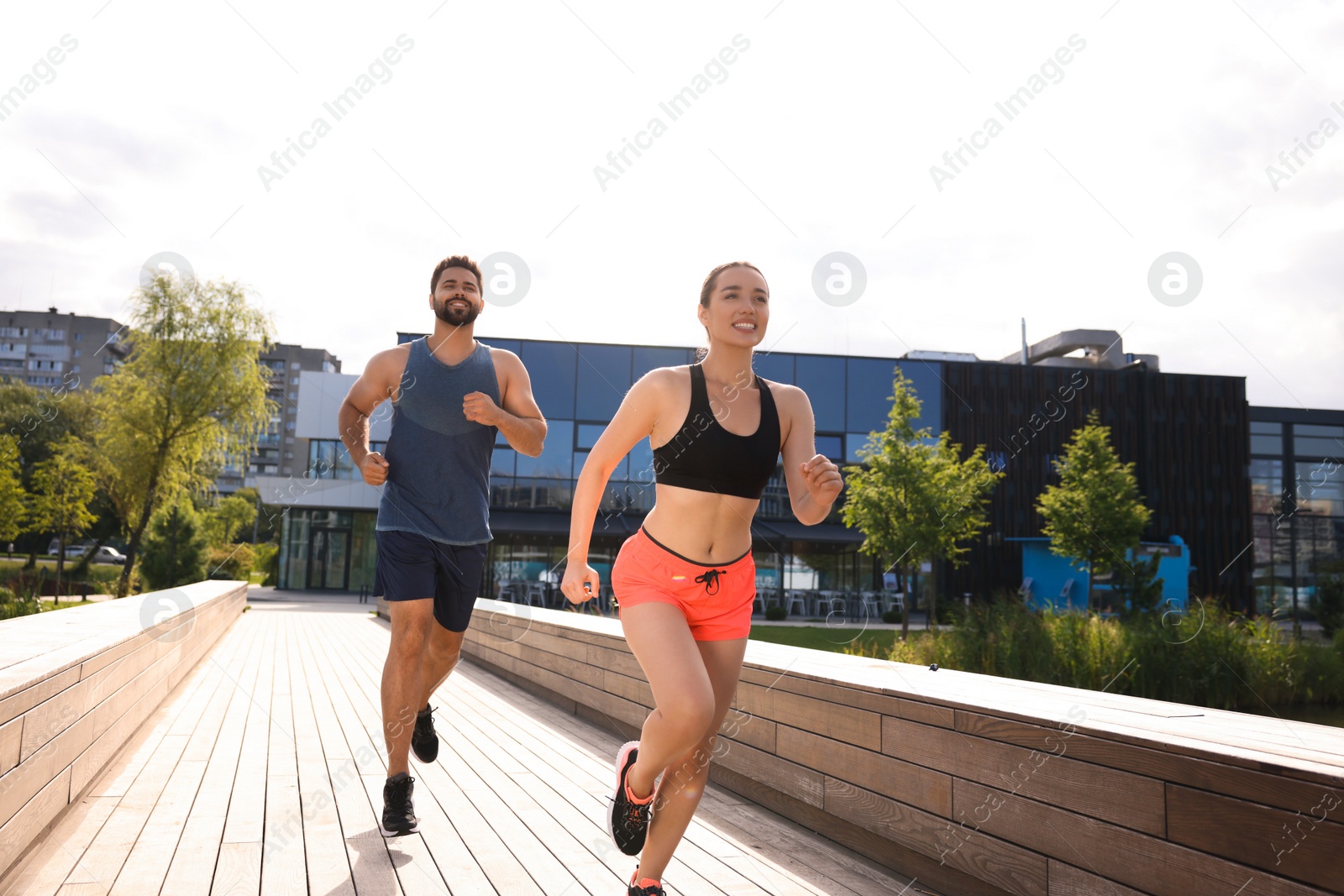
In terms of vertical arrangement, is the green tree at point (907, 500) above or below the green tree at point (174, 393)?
below

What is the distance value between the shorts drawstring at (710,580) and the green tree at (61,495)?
21661 mm

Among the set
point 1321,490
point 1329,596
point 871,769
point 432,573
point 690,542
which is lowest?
point 1329,596

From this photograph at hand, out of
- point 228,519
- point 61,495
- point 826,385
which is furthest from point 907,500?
point 228,519

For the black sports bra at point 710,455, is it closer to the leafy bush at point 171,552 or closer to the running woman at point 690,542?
the running woman at point 690,542

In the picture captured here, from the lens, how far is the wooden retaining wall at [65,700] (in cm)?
251

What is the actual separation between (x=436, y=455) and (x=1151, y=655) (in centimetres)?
743

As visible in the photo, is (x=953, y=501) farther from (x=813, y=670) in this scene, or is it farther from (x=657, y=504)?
(x=657, y=504)

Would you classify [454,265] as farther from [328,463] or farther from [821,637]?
[328,463]

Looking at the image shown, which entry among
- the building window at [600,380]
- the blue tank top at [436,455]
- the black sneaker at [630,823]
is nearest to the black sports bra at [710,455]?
the black sneaker at [630,823]

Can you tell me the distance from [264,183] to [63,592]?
17.8 m

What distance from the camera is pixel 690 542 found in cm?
236

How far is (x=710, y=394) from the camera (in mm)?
2480

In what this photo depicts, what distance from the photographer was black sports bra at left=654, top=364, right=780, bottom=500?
93.4 inches

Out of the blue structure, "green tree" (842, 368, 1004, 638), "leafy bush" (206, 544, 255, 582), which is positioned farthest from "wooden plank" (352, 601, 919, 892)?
"leafy bush" (206, 544, 255, 582)
